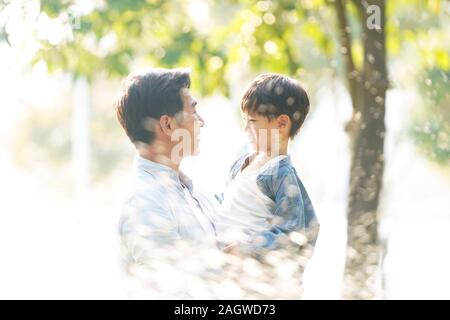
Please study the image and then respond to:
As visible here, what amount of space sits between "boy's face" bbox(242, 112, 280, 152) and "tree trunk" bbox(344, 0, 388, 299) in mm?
692

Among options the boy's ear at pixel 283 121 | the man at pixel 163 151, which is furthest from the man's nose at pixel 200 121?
the boy's ear at pixel 283 121

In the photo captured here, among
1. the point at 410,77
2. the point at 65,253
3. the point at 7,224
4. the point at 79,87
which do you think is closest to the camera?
the point at 410,77

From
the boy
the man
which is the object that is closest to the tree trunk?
the boy

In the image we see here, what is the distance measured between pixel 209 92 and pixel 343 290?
77cm

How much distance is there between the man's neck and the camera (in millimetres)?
1255

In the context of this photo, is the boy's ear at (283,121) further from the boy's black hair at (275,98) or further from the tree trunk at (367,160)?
the tree trunk at (367,160)

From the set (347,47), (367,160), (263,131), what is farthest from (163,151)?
(347,47)

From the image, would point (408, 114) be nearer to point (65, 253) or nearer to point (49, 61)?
point (49, 61)

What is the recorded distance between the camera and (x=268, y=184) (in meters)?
1.28

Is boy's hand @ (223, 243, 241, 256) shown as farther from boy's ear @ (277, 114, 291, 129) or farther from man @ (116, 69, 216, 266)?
boy's ear @ (277, 114, 291, 129)

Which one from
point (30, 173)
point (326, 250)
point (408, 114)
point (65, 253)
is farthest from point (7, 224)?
point (408, 114)

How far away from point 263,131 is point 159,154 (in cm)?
18

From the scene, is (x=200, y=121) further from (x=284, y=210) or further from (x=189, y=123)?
(x=284, y=210)

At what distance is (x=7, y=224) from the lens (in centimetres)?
881
